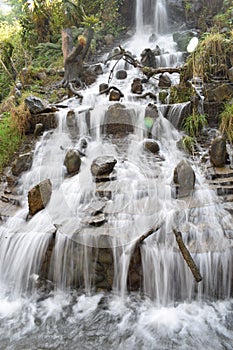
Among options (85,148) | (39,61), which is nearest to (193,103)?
(85,148)

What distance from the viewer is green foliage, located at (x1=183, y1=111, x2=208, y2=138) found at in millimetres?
6256

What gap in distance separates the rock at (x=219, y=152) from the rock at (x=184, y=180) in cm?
76

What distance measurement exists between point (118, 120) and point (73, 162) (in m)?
2.06

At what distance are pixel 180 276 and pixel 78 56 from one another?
339 inches

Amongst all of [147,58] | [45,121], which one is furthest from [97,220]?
[147,58]

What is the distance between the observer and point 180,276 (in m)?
3.50

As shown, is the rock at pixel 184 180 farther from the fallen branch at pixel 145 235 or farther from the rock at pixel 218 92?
the rock at pixel 218 92

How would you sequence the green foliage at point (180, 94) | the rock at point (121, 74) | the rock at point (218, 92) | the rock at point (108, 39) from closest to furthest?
the rock at point (218, 92)
the green foliage at point (180, 94)
the rock at point (121, 74)
the rock at point (108, 39)

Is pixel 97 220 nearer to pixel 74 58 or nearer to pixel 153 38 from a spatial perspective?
pixel 74 58

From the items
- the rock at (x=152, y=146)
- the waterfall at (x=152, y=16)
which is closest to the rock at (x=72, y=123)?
the rock at (x=152, y=146)

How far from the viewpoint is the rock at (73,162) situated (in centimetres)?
536

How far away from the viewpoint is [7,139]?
6.43m

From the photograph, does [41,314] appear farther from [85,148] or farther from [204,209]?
[85,148]

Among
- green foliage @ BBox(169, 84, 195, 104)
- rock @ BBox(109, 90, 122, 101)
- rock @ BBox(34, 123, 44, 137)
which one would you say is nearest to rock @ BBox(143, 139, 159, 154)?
green foliage @ BBox(169, 84, 195, 104)
